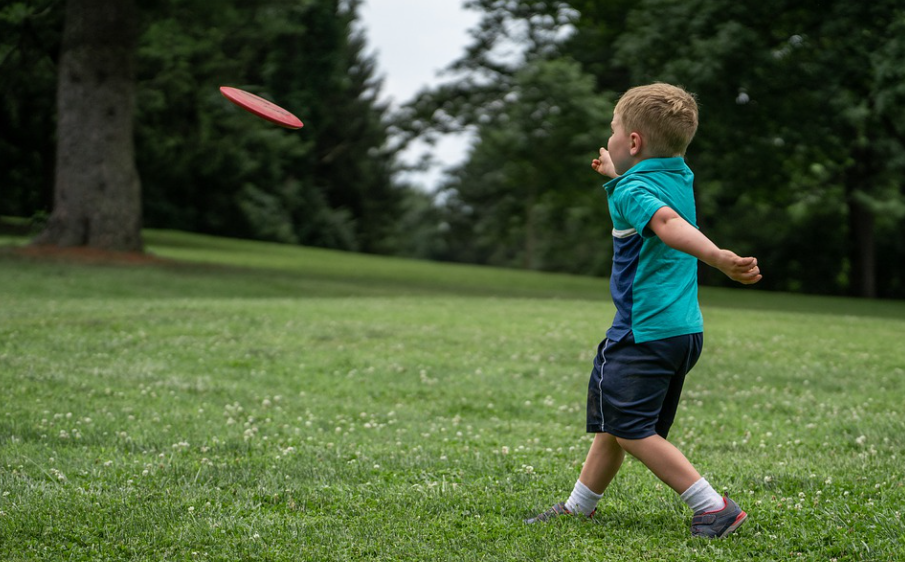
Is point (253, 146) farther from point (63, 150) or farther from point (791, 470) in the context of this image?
point (791, 470)

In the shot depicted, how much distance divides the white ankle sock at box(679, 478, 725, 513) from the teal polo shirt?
71 cm

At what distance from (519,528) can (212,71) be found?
1223 inches

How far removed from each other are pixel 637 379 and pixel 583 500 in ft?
2.56

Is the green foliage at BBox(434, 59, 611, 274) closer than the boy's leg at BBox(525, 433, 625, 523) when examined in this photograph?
No

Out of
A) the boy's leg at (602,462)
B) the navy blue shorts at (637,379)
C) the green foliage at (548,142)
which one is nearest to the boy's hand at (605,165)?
the navy blue shorts at (637,379)

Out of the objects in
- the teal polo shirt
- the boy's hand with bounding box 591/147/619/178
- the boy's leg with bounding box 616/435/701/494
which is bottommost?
the boy's leg with bounding box 616/435/701/494

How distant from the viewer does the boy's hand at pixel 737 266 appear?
3.52 meters

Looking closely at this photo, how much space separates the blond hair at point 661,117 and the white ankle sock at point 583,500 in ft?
5.43

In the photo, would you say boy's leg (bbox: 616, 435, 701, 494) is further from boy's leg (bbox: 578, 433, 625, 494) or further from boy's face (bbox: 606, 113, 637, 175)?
boy's face (bbox: 606, 113, 637, 175)

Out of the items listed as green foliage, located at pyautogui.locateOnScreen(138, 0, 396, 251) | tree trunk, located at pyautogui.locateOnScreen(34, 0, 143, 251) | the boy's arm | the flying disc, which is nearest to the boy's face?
the boy's arm

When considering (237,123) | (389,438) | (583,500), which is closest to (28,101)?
(237,123)

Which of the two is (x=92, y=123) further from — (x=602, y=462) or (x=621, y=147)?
(x=602, y=462)

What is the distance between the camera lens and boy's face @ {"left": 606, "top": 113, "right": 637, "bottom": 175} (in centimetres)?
411

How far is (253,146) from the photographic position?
48.3 meters
